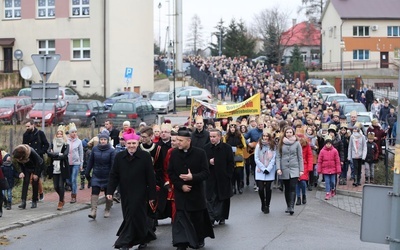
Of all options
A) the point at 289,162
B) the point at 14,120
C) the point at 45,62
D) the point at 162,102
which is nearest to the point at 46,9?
the point at 162,102

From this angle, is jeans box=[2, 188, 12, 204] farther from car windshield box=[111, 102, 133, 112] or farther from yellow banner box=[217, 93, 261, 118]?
car windshield box=[111, 102, 133, 112]

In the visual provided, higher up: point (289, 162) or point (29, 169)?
point (289, 162)

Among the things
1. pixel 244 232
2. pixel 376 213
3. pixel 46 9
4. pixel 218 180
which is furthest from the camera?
pixel 46 9

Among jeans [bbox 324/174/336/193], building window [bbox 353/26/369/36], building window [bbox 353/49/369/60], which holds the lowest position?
jeans [bbox 324/174/336/193]

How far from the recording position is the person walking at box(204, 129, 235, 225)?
1426cm

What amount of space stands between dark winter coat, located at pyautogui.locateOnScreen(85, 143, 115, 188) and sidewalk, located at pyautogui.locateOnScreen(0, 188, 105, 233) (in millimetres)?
1309

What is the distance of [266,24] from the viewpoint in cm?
10406

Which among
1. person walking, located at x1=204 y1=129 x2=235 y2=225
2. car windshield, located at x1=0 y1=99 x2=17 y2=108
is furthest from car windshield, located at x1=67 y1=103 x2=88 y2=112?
person walking, located at x1=204 y1=129 x2=235 y2=225

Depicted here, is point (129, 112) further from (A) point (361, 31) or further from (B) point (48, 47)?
(A) point (361, 31)

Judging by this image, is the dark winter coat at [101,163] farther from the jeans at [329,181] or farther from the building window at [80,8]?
the building window at [80,8]

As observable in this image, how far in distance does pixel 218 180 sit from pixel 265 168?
1885mm

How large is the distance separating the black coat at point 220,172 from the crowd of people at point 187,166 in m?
0.02

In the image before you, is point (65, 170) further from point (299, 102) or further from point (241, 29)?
point (241, 29)

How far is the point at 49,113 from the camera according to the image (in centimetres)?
3769
